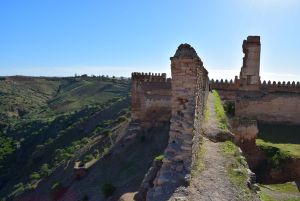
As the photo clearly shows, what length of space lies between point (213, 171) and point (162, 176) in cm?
119

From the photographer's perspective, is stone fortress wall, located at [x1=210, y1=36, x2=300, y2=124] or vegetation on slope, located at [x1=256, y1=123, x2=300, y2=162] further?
stone fortress wall, located at [x1=210, y1=36, x2=300, y2=124]

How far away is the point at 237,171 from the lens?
31.5ft

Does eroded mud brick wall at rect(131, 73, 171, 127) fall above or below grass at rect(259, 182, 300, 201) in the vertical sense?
above

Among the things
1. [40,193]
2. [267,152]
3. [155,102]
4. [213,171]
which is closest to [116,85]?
[40,193]

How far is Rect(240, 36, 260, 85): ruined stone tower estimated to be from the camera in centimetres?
2917

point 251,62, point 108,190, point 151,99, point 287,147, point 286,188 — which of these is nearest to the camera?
point 286,188

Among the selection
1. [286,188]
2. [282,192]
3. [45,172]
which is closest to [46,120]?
[45,172]

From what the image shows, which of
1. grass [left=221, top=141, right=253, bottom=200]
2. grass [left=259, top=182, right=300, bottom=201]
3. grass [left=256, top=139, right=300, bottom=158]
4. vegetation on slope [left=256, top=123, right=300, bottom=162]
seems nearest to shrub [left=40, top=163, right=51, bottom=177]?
vegetation on slope [left=256, top=123, right=300, bottom=162]

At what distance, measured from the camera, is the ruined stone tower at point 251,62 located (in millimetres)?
29172

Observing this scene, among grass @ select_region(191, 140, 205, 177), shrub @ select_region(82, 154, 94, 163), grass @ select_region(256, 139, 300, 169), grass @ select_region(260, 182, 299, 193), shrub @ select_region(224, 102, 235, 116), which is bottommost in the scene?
shrub @ select_region(82, 154, 94, 163)

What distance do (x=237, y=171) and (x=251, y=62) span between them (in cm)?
2082

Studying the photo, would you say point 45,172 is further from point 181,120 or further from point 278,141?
point 181,120

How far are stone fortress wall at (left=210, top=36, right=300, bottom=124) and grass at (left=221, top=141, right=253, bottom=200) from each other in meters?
16.2

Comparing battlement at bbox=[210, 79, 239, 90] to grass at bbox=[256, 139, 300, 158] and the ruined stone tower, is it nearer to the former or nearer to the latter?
the ruined stone tower
